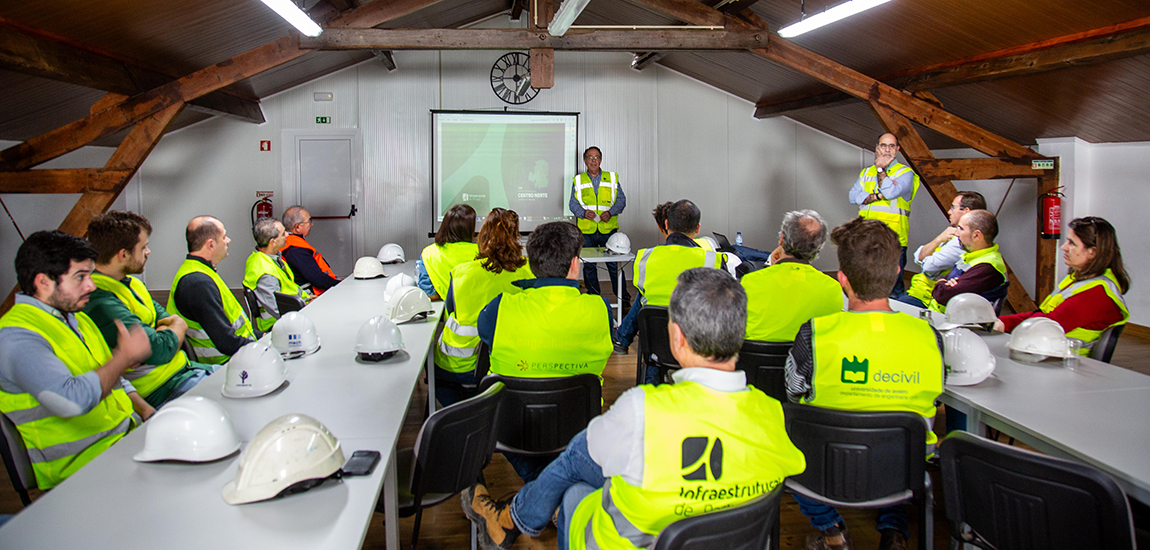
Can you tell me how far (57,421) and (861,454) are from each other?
7.77ft

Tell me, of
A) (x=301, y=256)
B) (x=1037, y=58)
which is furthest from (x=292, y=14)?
(x=1037, y=58)

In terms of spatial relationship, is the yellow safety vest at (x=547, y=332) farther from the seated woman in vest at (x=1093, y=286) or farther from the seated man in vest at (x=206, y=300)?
the seated woman in vest at (x=1093, y=286)

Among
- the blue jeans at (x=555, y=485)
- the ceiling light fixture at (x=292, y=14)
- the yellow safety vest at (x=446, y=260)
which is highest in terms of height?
the ceiling light fixture at (x=292, y=14)

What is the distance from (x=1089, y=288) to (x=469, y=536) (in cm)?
272

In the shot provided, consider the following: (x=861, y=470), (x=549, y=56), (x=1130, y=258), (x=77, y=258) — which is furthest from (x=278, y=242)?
(x=1130, y=258)

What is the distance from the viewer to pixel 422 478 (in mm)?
1841

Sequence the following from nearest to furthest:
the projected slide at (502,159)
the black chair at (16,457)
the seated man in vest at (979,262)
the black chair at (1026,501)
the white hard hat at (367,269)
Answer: the black chair at (1026,501) < the black chair at (16,457) < the seated man in vest at (979,262) < the white hard hat at (367,269) < the projected slide at (502,159)

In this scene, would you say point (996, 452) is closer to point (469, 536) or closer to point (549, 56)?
point (469, 536)

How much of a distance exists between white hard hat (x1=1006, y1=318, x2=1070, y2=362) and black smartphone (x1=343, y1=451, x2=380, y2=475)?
232cm

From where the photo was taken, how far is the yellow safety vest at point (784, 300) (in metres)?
2.82

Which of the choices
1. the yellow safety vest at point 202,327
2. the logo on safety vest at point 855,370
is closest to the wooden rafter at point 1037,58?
the logo on safety vest at point 855,370

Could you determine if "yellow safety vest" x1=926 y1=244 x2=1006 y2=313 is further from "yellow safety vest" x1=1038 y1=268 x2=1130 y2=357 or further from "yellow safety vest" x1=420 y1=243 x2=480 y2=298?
"yellow safety vest" x1=420 y1=243 x2=480 y2=298

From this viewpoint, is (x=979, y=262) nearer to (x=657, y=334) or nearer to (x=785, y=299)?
(x=785, y=299)

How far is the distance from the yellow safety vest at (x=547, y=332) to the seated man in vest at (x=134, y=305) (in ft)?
4.25
